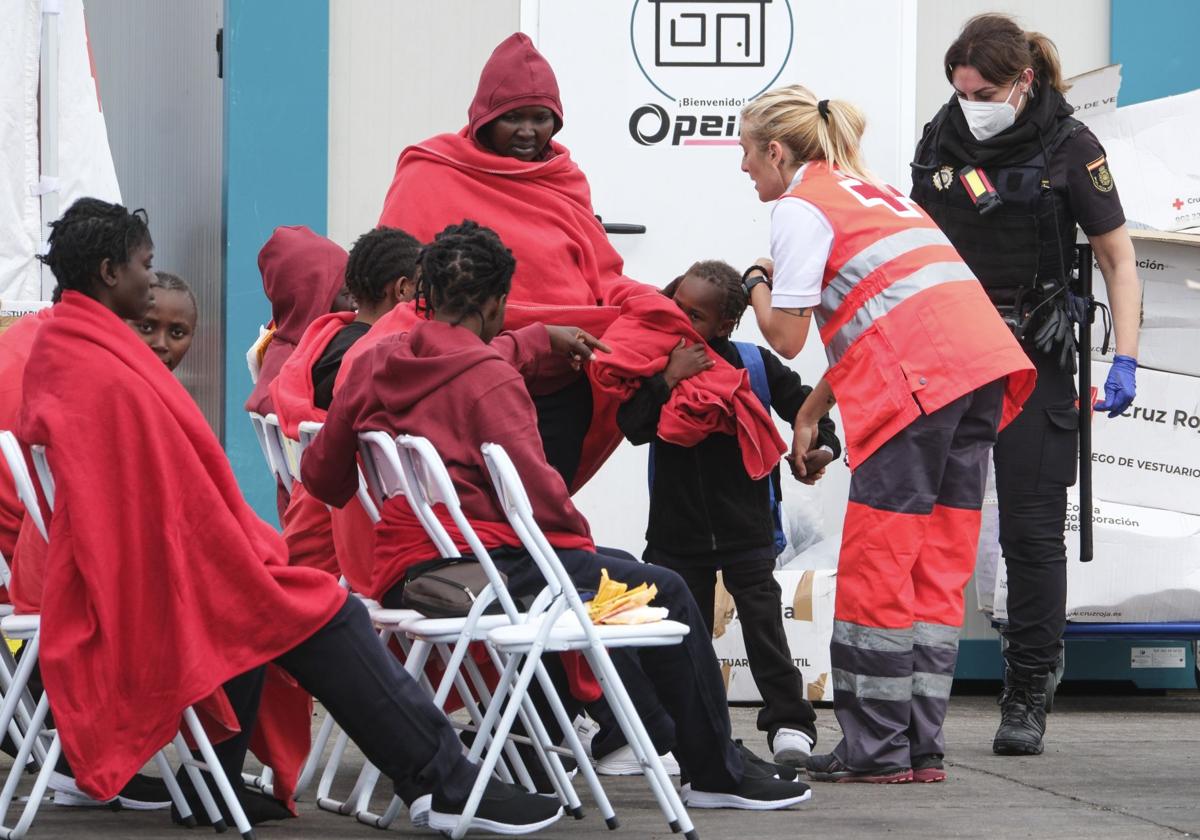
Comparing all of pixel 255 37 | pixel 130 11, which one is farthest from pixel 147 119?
pixel 255 37

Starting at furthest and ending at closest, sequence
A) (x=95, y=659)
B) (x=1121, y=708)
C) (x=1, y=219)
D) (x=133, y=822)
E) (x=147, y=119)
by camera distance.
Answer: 1. (x=147, y=119)
2. (x=1121, y=708)
3. (x=1, y=219)
4. (x=133, y=822)
5. (x=95, y=659)

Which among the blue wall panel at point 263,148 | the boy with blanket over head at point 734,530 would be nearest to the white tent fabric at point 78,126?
the blue wall panel at point 263,148

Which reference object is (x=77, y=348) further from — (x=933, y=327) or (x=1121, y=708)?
(x=1121, y=708)

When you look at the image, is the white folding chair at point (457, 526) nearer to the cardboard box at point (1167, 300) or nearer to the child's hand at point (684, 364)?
the child's hand at point (684, 364)

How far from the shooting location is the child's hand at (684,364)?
4340mm

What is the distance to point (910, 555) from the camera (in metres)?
4.08

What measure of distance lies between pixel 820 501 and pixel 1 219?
2.80 m

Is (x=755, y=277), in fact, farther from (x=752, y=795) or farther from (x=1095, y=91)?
(x=1095, y=91)

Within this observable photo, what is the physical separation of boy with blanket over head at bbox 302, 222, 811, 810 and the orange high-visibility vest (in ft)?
2.45

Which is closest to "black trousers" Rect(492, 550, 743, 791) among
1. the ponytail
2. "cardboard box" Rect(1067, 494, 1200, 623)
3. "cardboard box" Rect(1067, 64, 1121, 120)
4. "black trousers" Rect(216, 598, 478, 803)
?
"black trousers" Rect(216, 598, 478, 803)

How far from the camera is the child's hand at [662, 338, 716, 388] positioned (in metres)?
4.34

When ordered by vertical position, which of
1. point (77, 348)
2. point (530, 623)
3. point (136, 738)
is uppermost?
point (77, 348)

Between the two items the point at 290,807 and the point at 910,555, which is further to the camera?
the point at 910,555

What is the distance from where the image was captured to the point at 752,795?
12.3ft
